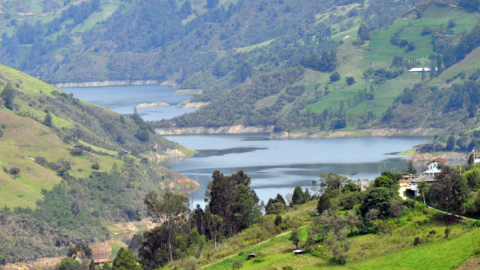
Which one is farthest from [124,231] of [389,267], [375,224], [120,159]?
[389,267]

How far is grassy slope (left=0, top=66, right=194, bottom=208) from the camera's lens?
12419cm

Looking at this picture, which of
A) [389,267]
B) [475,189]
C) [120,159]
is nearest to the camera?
[389,267]

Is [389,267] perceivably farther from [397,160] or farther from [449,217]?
[397,160]

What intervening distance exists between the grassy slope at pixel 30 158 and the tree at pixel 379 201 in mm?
67349

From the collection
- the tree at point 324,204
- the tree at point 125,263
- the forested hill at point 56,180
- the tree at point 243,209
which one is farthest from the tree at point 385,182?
the forested hill at point 56,180

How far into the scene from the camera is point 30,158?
463 ft

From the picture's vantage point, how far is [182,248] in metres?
88.9

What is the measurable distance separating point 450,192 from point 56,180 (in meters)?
87.6

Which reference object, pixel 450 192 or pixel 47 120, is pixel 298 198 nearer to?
pixel 450 192

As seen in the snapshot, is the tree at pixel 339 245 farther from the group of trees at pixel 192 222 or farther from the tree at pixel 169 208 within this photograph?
the tree at pixel 169 208

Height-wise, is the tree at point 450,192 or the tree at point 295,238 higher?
the tree at point 450,192

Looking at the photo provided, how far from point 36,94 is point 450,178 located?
14363cm

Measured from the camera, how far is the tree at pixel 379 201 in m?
71.9

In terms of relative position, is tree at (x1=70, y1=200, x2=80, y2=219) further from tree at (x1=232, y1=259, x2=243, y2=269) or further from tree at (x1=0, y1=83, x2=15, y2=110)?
tree at (x1=232, y1=259, x2=243, y2=269)
